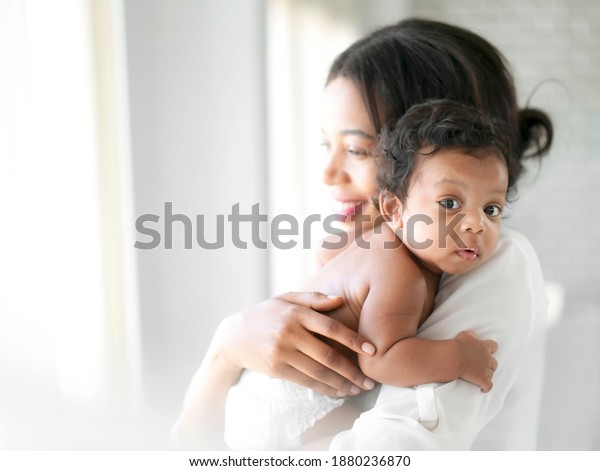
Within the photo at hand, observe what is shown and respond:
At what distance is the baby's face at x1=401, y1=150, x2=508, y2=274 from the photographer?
84 centimetres

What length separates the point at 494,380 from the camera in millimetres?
825

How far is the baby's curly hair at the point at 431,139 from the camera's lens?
840 mm

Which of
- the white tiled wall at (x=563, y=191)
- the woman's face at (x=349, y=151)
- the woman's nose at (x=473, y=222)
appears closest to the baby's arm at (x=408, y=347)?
the woman's nose at (x=473, y=222)

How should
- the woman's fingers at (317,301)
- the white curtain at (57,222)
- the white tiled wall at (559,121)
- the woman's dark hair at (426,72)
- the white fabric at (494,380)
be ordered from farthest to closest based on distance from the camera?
the white tiled wall at (559,121) → the white curtain at (57,222) → the woman's dark hair at (426,72) → the woman's fingers at (317,301) → the white fabric at (494,380)

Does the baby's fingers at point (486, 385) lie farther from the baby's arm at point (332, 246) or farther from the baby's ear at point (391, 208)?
the baby's arm at point (332, 246)

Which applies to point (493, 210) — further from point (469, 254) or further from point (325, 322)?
point (325, 322)

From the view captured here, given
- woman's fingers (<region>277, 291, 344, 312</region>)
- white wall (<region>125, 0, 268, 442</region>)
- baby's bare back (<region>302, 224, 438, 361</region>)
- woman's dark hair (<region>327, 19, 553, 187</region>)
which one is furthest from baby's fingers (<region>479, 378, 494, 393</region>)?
white wall (<region>125, 0, 268, 442</region>)

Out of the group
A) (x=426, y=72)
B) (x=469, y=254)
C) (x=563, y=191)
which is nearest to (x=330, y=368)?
(x=469, y=254)

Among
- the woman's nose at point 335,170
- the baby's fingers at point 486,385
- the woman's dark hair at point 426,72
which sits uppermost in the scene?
the woman's dark hair at point 426,72

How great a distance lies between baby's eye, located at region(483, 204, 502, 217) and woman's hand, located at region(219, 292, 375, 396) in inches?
9.7

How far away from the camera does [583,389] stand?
1.35m

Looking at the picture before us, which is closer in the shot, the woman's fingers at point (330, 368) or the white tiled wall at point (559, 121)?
the woman's fingers at point (330, 368)

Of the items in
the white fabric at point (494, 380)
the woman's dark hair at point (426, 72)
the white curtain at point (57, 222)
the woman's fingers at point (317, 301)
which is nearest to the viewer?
the white fabric at point (494, 380)

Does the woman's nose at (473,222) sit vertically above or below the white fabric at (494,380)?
above
